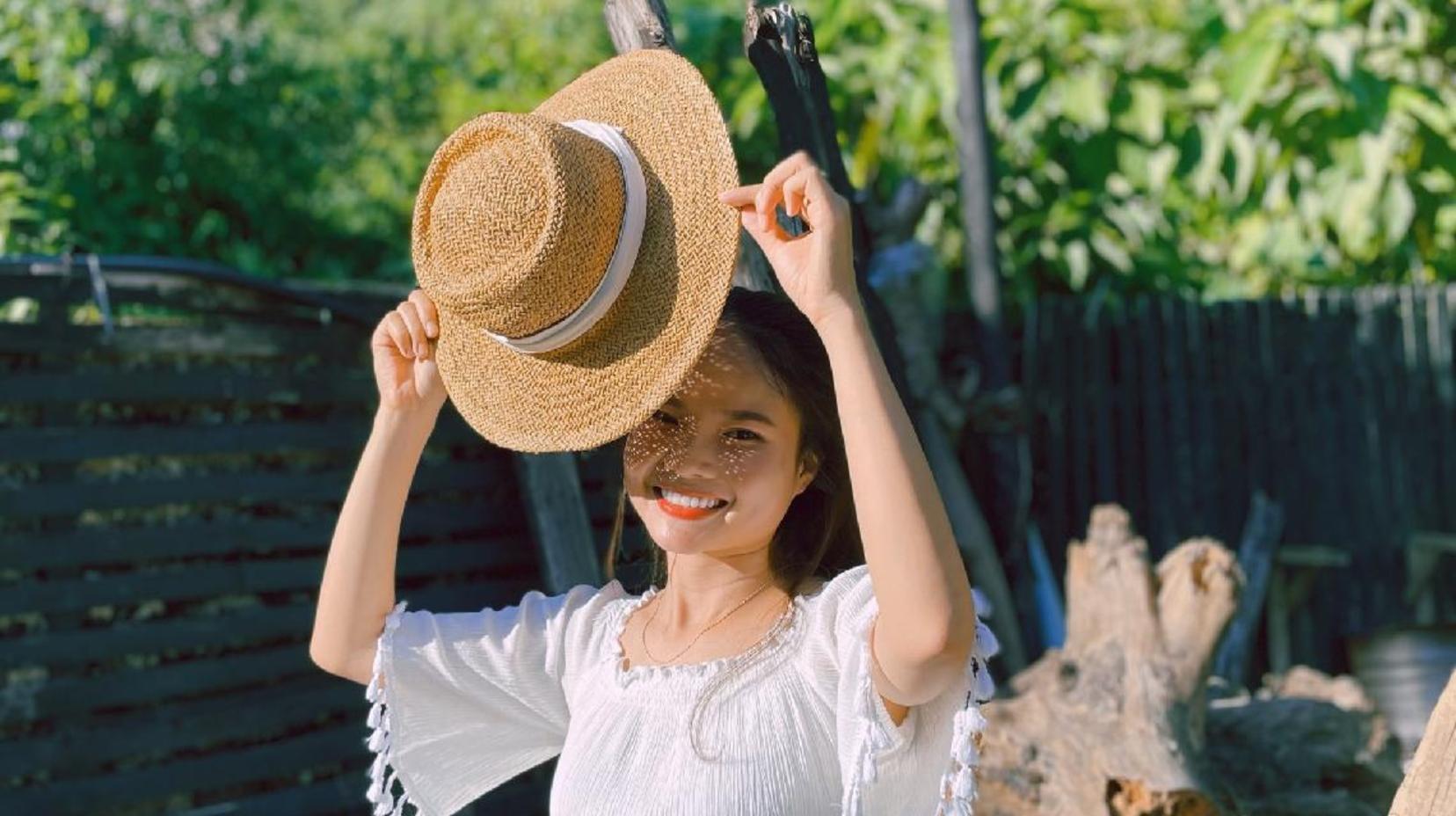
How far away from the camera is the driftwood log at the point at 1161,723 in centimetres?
345

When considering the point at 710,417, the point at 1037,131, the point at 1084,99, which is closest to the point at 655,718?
the point at 710,417

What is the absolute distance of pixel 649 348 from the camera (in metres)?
2.03

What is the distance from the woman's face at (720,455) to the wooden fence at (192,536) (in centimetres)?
203

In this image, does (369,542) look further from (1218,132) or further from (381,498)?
(1218,132)

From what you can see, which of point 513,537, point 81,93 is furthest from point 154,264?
point 81,93

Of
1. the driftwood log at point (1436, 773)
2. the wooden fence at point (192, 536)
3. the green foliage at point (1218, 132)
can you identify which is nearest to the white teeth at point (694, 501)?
the driftwood log at point (1436, 773)

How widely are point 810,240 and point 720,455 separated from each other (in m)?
0.33

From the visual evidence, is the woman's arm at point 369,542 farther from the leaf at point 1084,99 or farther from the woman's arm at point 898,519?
the leaf at point 1084,99

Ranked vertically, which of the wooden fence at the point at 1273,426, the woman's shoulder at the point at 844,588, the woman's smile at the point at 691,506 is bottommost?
the wooden fence at the point at 1273,426

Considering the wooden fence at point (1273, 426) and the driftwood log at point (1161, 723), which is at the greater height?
the driftwood log at point (1161, 723)

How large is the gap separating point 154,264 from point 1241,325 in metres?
4.47

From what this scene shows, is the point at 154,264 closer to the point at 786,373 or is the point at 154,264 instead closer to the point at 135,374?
the point at 135,374

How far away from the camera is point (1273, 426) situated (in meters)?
7.20

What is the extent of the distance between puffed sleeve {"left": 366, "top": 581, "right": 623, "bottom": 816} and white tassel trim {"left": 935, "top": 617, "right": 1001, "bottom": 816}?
55cm
